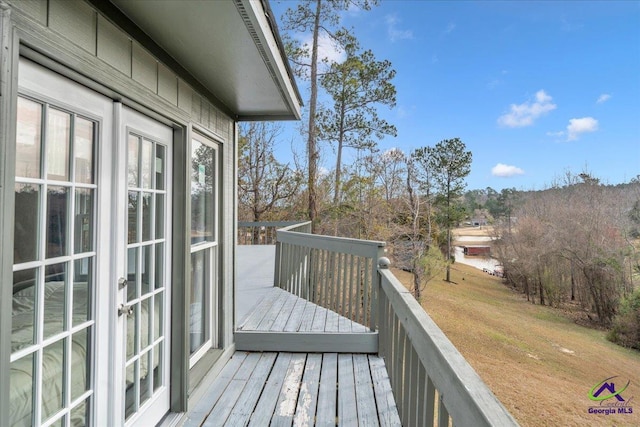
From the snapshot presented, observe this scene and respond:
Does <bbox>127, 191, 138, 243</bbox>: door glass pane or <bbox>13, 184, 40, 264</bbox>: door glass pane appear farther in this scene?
<bbox>127, 191, 138, 243</bbox>: door glass pane

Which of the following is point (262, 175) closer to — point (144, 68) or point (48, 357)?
point (144, 68)

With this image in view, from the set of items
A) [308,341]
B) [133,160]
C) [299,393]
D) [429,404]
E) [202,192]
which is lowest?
[299,393]

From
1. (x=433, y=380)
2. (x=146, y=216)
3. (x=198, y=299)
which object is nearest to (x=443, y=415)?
(x=433, y=380)

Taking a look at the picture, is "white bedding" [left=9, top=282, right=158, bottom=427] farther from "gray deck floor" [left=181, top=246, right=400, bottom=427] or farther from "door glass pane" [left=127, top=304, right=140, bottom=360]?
"gray deck floor" [left=181, top=246, right=400, bottom=427]

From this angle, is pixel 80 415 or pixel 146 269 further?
pixel 146 269

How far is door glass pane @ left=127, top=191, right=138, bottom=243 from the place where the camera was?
183 centimetres

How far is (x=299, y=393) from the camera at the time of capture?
8.52 feet

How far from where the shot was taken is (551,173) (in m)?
25.6

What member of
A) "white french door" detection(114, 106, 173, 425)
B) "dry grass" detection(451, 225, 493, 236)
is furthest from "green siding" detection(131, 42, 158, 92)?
"dry grass" detection(451, 225, 493, 236)

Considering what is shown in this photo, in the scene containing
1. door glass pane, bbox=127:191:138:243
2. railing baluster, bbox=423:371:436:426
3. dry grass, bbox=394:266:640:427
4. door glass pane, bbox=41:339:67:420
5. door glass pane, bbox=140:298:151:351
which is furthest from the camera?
dry grass, bbox=394:266:640:427

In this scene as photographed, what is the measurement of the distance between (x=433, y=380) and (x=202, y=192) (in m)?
2.17

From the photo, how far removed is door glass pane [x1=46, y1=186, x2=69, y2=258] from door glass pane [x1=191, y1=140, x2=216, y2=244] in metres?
1.23

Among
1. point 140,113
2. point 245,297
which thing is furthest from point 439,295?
point 140,113

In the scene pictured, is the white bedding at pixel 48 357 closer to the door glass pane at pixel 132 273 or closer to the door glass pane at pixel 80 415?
the door glass pane at pixel 80 415
